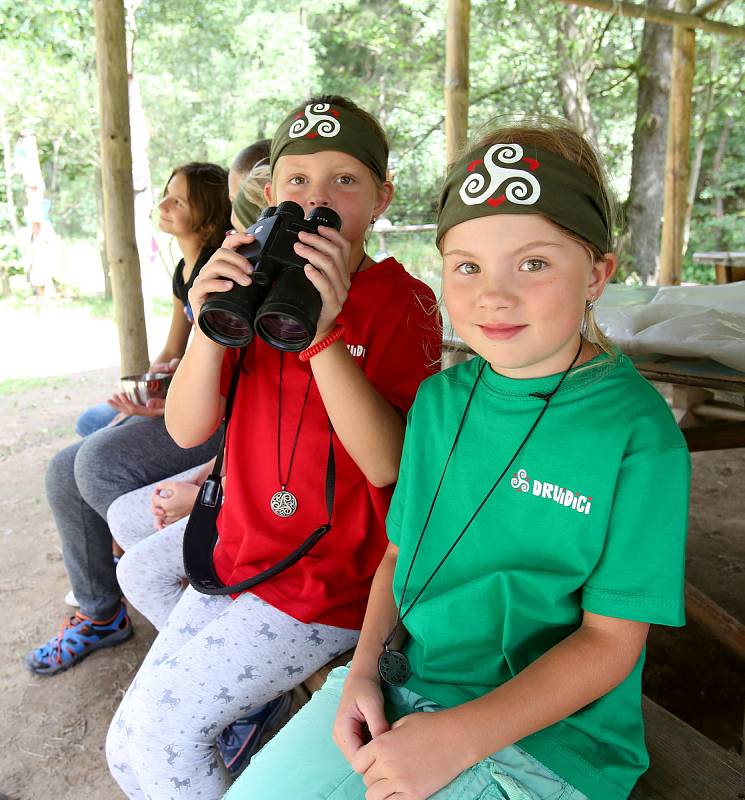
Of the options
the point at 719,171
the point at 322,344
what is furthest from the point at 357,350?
the point at 719,171

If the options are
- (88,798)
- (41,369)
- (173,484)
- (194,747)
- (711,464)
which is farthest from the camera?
(41,369)

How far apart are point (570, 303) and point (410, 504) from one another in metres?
0.42

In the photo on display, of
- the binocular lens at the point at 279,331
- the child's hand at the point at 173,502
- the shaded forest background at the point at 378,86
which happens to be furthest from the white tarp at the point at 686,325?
the shaded forest background at the point at 378,86

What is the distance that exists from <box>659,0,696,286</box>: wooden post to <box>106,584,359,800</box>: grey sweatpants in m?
4.71

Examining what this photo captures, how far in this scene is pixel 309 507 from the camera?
148cm

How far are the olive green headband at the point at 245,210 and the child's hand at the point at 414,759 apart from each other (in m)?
1.61

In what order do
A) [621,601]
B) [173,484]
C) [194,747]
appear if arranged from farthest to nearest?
[173,484] → [194,747] → [621,601]

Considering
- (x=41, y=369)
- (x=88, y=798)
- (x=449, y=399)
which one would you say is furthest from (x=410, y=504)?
(x=41, y=369)

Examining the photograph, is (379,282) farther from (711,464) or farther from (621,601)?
(711,464)

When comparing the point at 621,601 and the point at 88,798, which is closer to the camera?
the point at 621,601

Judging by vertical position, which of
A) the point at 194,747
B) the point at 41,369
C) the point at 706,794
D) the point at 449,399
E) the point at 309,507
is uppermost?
the point at 449,399

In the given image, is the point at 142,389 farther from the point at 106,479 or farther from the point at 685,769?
the point at 685,769

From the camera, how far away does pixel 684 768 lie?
114 cm

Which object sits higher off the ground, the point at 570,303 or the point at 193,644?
the point at 570,303
